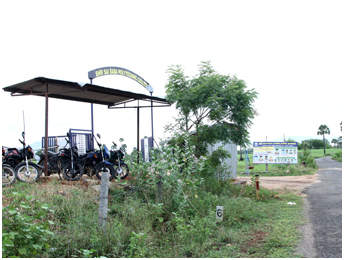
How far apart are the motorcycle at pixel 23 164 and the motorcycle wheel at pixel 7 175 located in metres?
0.11

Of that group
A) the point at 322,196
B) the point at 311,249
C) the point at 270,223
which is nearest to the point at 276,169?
the point at 322,196

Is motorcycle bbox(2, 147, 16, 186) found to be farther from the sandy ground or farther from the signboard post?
the signboard post

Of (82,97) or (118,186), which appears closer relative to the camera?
(118,186)

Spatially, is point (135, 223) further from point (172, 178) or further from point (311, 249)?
point (311, 249)

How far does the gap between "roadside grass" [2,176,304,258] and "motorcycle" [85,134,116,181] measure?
1.67m

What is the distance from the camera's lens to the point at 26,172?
6.99 m

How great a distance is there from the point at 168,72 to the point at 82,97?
11.6 ft

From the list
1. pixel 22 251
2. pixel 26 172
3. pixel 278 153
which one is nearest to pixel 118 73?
pixel 26 172

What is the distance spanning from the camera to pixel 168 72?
36.9 feet

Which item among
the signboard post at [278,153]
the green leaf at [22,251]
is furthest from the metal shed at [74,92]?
the signboard post at [278,153]

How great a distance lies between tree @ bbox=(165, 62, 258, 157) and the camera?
994 centimetres

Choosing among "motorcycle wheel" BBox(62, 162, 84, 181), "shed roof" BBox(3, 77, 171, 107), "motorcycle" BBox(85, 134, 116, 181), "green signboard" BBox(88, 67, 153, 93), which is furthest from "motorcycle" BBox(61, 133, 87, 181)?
"green signboard" BBox(88, 67, 153, 93)

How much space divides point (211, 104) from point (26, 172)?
6.07m

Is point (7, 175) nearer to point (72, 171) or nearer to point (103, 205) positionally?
point (72, 171)
